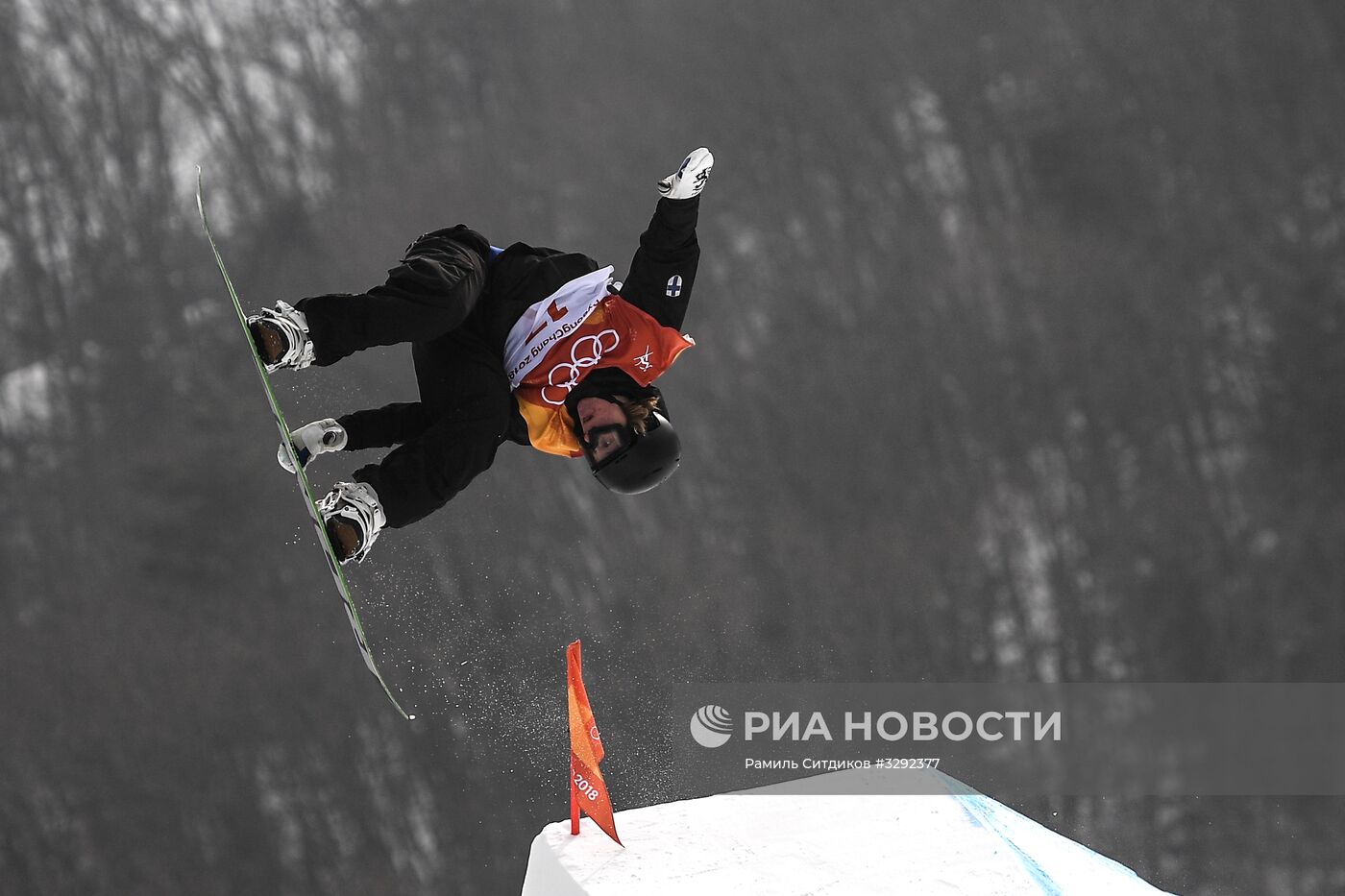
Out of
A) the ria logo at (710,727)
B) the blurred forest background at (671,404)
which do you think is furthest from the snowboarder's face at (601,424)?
the blurred forest background at (671,404)

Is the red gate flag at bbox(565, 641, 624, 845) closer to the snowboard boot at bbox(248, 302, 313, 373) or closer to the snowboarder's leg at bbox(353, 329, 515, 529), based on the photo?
the snowboarder's leg at bbox(353, 329, 515, 529)

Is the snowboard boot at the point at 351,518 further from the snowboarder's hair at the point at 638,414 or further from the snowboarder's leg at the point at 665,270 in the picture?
the snowboarder's leg at the point at 665,270

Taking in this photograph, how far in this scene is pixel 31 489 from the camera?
933 cm

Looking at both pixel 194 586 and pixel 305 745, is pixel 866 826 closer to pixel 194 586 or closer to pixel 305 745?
pixel 305 745

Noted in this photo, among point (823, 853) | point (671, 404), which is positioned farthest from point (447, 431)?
point (671, 404)

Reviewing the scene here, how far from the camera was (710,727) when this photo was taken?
869 centimetres

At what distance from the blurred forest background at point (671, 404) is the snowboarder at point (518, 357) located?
570 cm

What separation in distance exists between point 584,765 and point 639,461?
1.07 meters

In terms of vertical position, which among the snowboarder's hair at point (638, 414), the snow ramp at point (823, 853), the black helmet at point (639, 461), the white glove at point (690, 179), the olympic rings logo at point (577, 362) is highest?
the white glove at point (690, 179)

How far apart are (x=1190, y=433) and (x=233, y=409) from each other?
7.48 meters

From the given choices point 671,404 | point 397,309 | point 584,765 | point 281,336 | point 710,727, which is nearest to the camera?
point 281,336

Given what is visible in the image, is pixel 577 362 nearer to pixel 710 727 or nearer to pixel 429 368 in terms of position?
pixel 429 368

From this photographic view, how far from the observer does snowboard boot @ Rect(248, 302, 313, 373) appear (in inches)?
109

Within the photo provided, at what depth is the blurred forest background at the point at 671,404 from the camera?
355 inches
